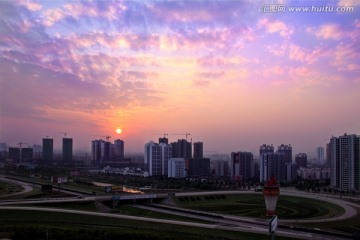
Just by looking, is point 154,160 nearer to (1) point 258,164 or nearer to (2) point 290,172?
(1) point 258,164

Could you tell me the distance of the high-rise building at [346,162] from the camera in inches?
2053

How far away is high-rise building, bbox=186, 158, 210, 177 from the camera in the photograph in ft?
264

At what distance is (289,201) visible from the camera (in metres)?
38.9

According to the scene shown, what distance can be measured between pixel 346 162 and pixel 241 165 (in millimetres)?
23300

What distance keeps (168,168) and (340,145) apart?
3145 centimetres

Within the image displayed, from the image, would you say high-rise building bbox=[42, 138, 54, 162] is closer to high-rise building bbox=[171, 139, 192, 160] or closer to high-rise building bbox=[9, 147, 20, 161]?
high-rise building bbox=[9, 147, 20, 161]

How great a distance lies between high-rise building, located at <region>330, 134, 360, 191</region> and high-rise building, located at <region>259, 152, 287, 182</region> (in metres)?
12.3

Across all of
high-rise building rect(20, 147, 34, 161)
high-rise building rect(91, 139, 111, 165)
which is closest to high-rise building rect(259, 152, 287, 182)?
high-rise building rect(91, 139, 111, 165)

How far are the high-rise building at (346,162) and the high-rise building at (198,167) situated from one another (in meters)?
29.7

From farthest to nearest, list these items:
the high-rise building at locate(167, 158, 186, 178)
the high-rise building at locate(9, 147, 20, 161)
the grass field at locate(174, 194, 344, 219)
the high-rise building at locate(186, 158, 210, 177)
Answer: the high-rise building at locate(9, 147, 20, 161) → the high-rise building at locate(186, 158, 210, 177) → the high-rise building at locate(167, 158, 186, 178) → the grass field at locate(174, 194, 344, 219)

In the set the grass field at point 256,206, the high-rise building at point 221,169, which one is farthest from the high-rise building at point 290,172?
the grass field at point 256,206

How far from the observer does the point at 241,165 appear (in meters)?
73.9

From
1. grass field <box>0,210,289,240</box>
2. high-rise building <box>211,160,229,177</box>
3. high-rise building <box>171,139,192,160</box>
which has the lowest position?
high-rise building <box>211,160,229,177</box>

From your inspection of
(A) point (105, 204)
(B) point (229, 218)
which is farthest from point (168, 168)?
(B) point (229, 218)
